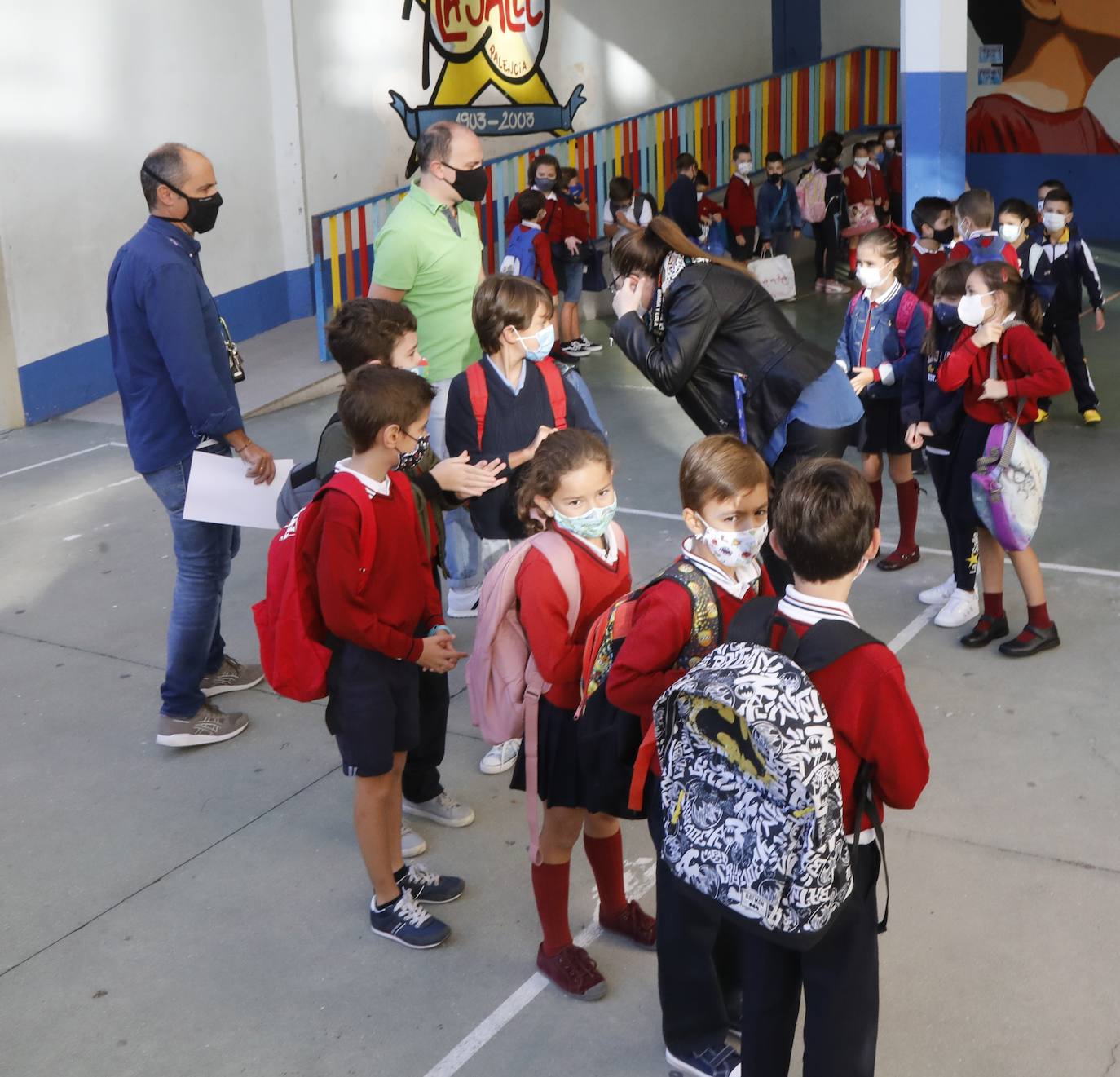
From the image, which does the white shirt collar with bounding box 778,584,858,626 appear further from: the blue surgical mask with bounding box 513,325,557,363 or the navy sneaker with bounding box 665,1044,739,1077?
the blue surgical mask with bounding box 513,325,557,363

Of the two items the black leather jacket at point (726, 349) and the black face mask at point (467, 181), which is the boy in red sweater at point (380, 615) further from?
the black face mask at point (467, 181)

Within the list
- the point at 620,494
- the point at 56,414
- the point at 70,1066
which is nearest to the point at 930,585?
the point at 620,494

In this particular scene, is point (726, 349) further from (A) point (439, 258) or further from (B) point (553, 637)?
(B) point (553, 637)

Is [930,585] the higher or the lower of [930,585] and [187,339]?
the lower

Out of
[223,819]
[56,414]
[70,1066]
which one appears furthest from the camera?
[56,414]

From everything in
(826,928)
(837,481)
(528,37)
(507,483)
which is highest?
(528,37)

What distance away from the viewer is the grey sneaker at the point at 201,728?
4551 millimetres

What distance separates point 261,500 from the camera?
4.43 meters

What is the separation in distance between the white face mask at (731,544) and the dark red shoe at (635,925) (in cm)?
105

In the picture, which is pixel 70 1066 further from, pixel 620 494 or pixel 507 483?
pixel 620 494

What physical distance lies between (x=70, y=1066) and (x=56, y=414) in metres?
7.03

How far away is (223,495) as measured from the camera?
4.38 meters

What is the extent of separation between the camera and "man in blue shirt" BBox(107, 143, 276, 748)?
4273mm

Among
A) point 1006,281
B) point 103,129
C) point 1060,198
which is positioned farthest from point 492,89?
point 1006,281
